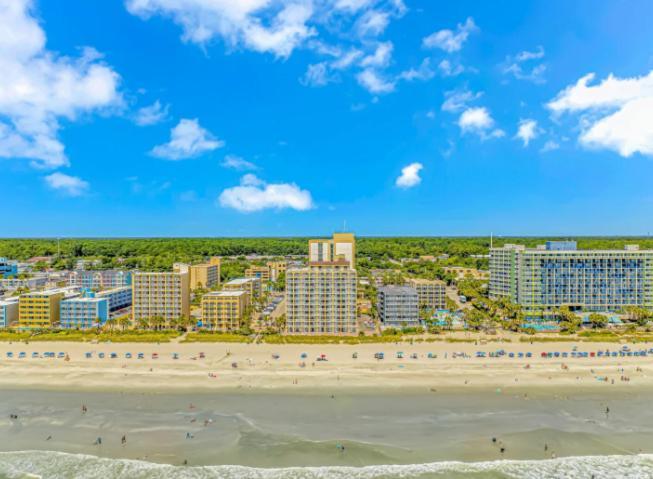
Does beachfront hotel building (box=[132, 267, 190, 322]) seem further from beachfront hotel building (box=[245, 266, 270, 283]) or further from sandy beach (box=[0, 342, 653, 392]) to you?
beachfront hotel building (box=[245, 266, 270, 283])

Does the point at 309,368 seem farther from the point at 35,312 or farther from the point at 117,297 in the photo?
the point at 35,312

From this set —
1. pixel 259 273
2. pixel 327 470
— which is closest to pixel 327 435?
pixel 327 470

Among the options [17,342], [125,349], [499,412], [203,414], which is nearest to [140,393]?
[203,414]

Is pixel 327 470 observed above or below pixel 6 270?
below

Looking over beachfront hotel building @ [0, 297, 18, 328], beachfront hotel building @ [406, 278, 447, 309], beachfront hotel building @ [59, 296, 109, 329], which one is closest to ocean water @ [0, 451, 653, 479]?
beachfront hotel building @ [59, 296, 109, 329]

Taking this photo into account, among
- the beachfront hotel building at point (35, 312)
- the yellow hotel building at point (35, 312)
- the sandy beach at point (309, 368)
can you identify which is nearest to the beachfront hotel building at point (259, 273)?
the beachfront hotel building at point (35, 312)

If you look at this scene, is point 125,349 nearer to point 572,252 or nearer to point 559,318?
point 559,318

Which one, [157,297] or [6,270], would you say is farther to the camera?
[6,270]
